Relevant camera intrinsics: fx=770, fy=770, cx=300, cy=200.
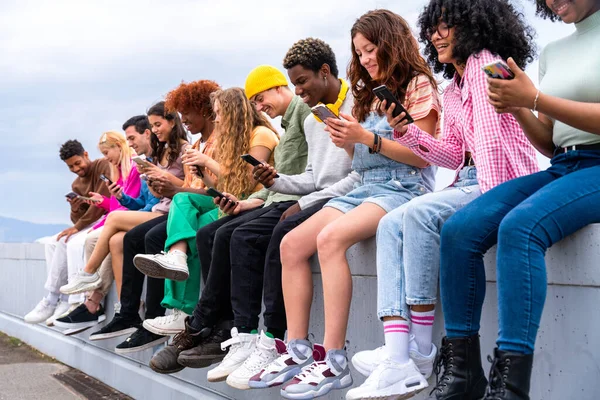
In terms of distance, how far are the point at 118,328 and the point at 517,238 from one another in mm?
3861

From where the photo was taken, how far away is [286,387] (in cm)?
337

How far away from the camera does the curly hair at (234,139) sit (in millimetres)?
4957

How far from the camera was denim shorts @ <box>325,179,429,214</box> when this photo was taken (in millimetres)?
3551

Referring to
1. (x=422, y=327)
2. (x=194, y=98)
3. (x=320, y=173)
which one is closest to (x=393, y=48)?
(x=320, y=173)

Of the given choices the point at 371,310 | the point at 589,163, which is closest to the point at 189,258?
the point at 371,310

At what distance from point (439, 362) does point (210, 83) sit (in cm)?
350

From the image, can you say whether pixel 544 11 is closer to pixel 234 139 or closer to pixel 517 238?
pixel 517 238

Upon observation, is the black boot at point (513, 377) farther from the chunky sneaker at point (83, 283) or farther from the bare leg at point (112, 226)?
the chunky sneaker at point (83, 283)

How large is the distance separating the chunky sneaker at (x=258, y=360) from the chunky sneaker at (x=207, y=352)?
500mm

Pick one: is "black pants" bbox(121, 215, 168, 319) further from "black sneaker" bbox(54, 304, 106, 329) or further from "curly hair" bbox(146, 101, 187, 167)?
"black sneaker" bbox(54, 304, 106, 329)

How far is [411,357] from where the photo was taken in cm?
301

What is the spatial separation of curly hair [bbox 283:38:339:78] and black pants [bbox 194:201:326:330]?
79 centimetres

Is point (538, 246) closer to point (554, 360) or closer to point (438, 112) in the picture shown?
point (554, 360)

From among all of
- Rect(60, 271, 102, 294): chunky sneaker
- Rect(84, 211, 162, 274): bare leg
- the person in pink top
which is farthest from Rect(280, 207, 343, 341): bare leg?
Rect(60, 271, 102, 294): chunky sneaker
